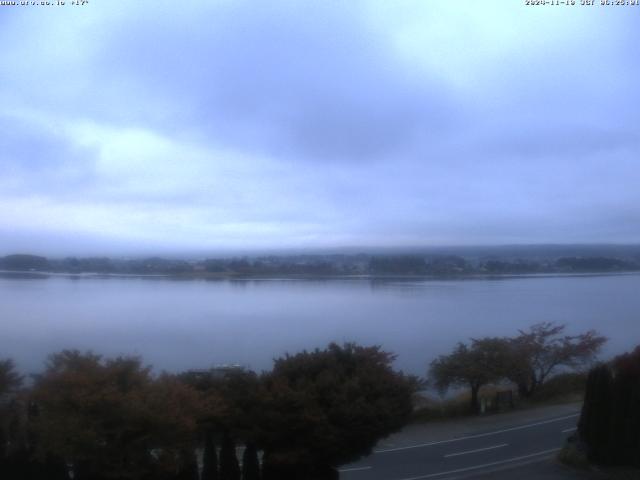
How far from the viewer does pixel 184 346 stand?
16469 mm

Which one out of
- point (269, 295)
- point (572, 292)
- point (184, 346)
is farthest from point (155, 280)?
point (572, 292)

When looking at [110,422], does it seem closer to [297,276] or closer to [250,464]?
[250,464]

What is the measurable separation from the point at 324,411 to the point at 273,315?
10258 millimetres

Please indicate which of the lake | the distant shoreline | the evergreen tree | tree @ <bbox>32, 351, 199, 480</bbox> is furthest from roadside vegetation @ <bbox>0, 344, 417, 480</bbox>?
the distant shoreline

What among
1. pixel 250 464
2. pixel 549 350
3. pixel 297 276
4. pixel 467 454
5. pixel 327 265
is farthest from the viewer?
pixel 327 265

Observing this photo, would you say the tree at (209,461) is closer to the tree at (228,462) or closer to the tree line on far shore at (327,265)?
the tree at (228,462)

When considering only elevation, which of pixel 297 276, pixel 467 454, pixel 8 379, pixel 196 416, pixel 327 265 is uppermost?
pixel 327 265

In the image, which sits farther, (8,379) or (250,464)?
(8,379)

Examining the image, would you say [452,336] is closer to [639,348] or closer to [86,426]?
[639,348]

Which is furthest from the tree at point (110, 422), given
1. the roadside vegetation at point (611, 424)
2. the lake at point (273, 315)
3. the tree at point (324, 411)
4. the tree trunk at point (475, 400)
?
the tree trunk at point (475, 400)

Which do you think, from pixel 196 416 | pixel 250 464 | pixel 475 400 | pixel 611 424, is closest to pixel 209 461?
pixel 250 464

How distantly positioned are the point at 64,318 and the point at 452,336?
11.9 m

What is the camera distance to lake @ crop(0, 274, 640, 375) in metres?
15.9

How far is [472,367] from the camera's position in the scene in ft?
64.8
